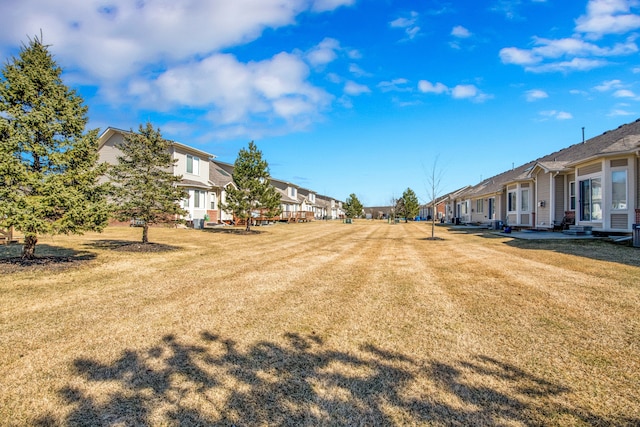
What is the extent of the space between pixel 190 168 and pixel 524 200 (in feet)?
82.9

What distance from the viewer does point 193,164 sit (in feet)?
87.5

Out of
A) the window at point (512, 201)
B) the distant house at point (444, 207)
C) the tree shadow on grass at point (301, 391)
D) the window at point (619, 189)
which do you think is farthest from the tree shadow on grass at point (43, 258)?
the distant house at point (444, 207)

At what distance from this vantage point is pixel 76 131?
859 centimetres

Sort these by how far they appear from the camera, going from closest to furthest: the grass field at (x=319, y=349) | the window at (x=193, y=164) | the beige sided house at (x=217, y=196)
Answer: the grass field at (x=319, y=349) < the window at (x=193, y=164) < the beige sided house at (x=217, y=196)

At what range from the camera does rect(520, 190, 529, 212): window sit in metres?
21.9

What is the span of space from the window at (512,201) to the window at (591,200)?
7.60m

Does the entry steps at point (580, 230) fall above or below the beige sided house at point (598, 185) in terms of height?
below

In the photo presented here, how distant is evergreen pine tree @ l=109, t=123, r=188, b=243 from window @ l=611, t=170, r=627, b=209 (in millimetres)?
18408

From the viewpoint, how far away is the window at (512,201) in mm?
23795

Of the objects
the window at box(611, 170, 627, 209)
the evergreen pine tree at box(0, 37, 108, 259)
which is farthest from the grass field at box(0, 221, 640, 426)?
the window at box(611, 170, 627, 209)

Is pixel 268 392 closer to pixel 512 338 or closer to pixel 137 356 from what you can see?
pixel 137 356

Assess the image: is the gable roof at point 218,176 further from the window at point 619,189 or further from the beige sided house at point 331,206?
the beige sided house at point 331,206

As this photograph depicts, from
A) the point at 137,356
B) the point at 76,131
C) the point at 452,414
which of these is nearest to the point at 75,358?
the point at 137,356

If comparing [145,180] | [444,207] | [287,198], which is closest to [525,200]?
[145,180]
